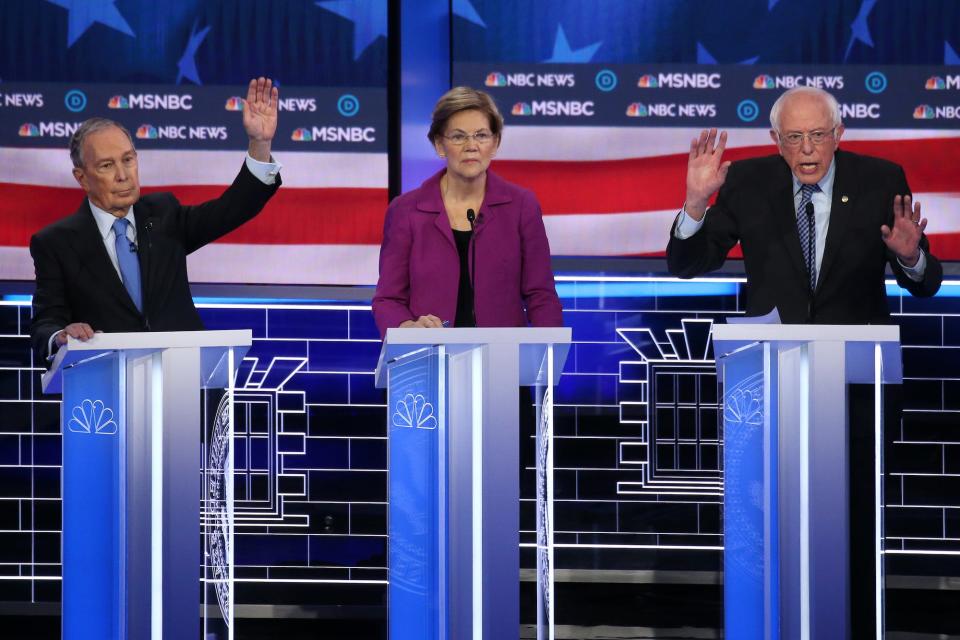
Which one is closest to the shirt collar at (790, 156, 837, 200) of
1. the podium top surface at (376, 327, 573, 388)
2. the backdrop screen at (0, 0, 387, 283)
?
the podium top surface at (376, 327, 573, 388)

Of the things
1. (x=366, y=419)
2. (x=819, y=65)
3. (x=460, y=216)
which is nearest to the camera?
(x=460, y=216)

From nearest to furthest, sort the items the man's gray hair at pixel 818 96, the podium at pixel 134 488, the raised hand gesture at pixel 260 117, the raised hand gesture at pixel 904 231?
the podium at pixel 134 488 → the raised hand gesture at pixel 904 231 → the man's gray hair at pixel 818 96 → the raised hand gesture at pixel 260 117

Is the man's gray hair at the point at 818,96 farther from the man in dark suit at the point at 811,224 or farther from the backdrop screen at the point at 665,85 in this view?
the backdrop screen at the point at 665,85

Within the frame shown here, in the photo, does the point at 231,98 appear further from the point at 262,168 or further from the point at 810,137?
the point at 810,137

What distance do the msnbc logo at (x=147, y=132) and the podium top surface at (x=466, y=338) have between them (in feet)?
8.58

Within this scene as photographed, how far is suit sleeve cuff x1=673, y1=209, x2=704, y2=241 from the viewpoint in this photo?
341 centimetres

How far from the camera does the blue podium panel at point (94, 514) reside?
280 cm

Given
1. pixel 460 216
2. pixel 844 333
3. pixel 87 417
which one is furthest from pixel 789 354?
pixel 87 417

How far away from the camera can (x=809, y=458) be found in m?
2.68

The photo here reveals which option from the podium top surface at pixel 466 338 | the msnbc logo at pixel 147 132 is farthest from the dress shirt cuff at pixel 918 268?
the msnbc logo at pixel 147 132

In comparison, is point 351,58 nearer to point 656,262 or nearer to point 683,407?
point 656,262

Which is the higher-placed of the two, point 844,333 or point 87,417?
point 844,333

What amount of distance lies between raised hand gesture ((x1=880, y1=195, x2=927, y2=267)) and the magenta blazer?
92 centimetres

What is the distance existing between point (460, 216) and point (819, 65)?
6.53 ft
